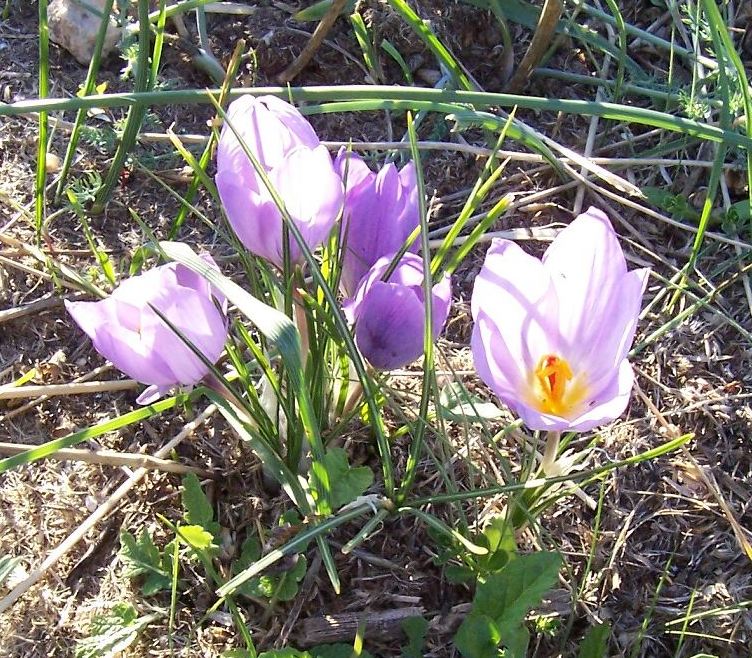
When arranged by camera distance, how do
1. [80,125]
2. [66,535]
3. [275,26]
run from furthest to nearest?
1. [275,26]
2. [80,125]
3. [66,535]

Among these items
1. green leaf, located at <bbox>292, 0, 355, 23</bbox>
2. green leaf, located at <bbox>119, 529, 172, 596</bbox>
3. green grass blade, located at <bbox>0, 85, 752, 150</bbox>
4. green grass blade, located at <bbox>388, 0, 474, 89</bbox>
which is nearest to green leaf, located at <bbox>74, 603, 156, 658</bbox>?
green leaf, located at <bbox>119, 529, 172, 596</bbox>

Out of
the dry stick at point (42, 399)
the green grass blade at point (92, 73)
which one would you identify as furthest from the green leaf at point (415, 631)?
the green grass blade at point (92, 73)

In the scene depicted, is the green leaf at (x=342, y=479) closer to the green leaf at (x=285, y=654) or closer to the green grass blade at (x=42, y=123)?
the green leaf at (x=285, y=654)

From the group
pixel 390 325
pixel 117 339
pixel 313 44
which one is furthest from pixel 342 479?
pixel 313 44

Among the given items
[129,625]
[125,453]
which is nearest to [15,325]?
[125,453]

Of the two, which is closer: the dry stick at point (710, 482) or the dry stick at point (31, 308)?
the dry stick at point (710, 482)

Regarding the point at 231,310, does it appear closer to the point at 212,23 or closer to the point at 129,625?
the point at 129,625

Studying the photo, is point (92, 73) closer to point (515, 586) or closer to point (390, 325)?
point (390, 325)
